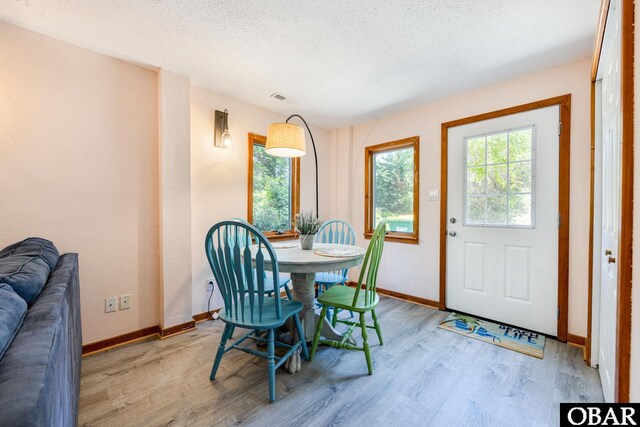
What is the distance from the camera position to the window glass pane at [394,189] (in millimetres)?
3295

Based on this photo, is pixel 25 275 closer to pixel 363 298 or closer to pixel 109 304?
pixel 109 304

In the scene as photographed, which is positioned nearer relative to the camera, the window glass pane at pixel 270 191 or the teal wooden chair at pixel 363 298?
the teal wooden chair at pixel 363 298

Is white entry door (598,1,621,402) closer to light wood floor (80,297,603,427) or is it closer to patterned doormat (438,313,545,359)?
light wood floor (80,297,603,427)

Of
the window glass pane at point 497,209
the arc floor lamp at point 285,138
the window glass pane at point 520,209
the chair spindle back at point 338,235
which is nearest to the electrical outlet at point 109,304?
the arc floor lamp at point 285,138

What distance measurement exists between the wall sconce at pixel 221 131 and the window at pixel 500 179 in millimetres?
2380

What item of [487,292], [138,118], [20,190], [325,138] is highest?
[325,138]

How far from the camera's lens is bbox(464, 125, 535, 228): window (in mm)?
2404

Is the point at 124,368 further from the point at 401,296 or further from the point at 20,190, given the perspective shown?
the point at 401,296

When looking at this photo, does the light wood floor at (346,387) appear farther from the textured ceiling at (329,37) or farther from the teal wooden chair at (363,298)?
the textured ceiling at (329,37)

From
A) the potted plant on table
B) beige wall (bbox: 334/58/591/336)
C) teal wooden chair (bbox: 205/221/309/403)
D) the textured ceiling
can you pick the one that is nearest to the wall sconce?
the textured ceiling

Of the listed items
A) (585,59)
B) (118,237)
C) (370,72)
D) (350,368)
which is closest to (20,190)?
(118,237)

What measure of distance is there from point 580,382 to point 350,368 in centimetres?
140

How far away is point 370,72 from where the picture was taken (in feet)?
7.88

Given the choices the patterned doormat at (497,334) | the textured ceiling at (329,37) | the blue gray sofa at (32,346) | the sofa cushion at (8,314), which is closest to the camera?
the blue gray sofa at (32,346)
